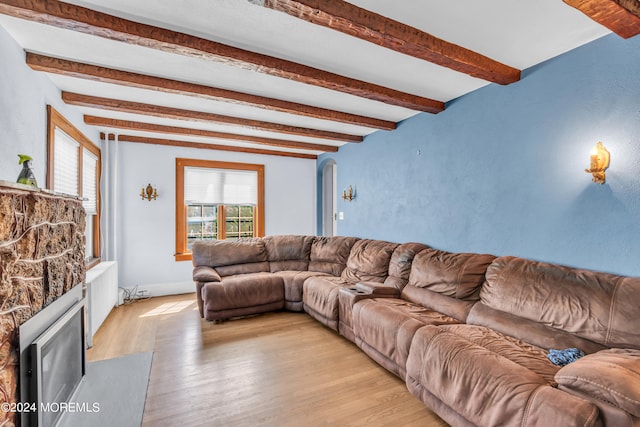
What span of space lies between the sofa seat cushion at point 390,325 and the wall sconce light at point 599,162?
155 cm

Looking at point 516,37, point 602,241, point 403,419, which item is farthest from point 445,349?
point 516,37

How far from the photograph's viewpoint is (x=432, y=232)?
365 centimetres

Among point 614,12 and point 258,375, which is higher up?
point 614,12

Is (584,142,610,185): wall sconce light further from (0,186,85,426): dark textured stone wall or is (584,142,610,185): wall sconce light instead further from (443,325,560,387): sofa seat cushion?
(0,186,85,426): dark textured stone wall

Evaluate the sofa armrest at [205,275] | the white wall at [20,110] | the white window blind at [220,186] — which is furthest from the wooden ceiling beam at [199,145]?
the sofa armrest at [205,275]

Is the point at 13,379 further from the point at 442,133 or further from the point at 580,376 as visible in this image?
the point at 442,133

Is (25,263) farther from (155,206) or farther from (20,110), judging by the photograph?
(155,206)

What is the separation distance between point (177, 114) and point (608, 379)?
13.6ft

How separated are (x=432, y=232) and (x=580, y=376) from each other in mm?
2274

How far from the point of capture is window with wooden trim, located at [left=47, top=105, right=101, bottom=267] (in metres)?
2.75

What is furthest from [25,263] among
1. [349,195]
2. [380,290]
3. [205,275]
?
[349,195]

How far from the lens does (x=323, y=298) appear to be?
3.60 m

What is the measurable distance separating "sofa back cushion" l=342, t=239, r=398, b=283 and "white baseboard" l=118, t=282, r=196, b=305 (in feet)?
8.92

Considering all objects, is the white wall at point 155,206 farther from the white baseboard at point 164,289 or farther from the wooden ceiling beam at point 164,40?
the wooden ceiling beam at point 164,40
